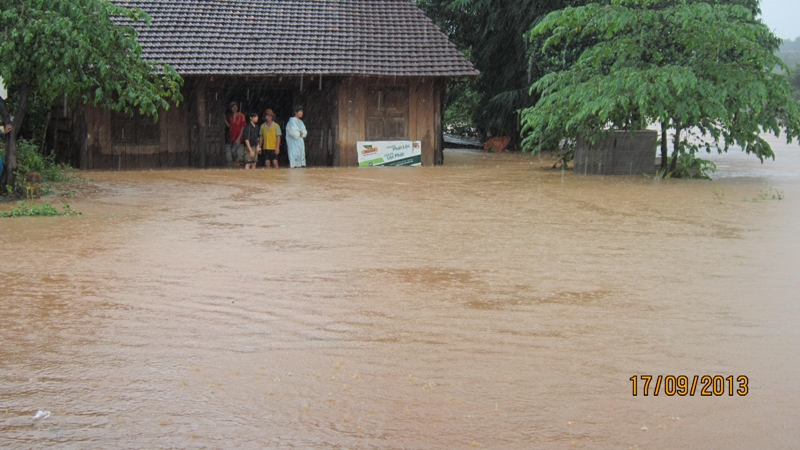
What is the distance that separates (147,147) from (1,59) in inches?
320

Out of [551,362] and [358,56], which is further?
[358,56]

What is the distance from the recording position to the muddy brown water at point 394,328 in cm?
453

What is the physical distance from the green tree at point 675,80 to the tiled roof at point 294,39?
10.6ft

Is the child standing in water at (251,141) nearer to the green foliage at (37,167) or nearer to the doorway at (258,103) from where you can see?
the doorway at (258,103)

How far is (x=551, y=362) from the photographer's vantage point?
5.45m

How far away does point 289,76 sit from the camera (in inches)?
776

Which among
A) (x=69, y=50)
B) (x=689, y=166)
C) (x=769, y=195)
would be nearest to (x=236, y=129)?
(x=69, y=50)

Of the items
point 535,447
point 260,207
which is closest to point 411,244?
point 260,207

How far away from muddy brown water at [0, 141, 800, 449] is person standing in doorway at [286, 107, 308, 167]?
25.5ft

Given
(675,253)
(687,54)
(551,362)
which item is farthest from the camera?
(687,54)

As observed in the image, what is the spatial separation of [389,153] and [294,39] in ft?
11.2

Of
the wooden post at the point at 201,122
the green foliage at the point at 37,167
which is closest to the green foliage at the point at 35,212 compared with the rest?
the green foliage at the point at 37,167

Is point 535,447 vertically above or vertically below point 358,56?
below

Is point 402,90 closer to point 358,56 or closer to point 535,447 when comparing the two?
point 358,56
